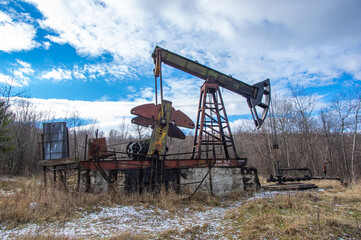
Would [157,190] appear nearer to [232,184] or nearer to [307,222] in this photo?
[232,184]

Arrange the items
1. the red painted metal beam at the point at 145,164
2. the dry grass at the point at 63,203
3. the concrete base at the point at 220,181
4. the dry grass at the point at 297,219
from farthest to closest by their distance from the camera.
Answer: the concrete base at the point at 220,181 < the red painted metal beam at the point at 145,164 < the dry grass at the point at 63,203 < the dry grass at the point at 297,219

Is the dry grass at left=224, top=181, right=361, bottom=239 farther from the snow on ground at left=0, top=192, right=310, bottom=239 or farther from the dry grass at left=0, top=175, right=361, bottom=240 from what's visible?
the snow on ground at left=0, top=192, right=310, bottom=239

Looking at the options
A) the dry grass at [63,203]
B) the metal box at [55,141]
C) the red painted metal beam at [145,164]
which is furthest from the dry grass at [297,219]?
the metal box at [55,141]

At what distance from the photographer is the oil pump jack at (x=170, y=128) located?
7.69m

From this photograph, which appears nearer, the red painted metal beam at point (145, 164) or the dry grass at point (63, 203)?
the dry grass at point (63, 203)

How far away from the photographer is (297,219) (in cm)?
453

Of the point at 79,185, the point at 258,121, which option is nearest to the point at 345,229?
the point at 258,121

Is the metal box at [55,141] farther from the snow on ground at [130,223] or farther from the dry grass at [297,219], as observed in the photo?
the dry grass at [297,219]

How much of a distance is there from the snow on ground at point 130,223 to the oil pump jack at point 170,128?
5.34ft

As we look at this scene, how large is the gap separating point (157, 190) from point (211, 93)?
5.11 meters

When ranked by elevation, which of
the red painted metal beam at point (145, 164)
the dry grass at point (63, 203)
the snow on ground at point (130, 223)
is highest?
the red painted metal beam at point (145, 164)

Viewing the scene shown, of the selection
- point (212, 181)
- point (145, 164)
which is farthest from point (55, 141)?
point (212, 181)

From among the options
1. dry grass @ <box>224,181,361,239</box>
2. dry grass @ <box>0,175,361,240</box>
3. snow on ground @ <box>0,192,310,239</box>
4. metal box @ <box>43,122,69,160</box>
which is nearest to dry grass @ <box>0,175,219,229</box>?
dry grass @ <box>0,175,361,240</box>

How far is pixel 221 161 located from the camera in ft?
28.1
